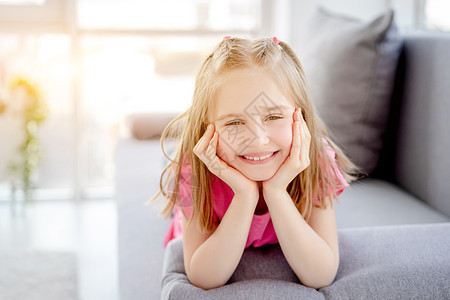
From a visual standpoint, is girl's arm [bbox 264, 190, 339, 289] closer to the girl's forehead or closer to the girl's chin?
the girl's chin

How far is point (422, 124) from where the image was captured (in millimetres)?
1496

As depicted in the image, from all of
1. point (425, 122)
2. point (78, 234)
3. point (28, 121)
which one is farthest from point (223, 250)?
point (28, 121)

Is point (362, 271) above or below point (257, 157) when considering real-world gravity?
below

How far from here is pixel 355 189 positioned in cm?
165

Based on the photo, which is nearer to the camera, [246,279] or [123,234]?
[246,279]

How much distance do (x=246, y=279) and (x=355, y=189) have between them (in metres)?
0.82

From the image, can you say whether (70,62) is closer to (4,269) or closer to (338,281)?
(4,269)

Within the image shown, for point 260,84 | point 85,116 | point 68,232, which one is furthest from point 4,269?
point 260,84

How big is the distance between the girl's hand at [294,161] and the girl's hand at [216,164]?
0.04 meters

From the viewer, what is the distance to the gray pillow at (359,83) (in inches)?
62.5

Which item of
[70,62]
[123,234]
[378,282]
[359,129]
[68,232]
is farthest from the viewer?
[70,62]

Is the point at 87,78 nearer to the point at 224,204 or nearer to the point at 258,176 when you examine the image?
the point at 224,204

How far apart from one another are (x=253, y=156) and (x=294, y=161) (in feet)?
0.24

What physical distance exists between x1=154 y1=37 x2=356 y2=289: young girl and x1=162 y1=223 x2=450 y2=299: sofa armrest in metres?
0.03
